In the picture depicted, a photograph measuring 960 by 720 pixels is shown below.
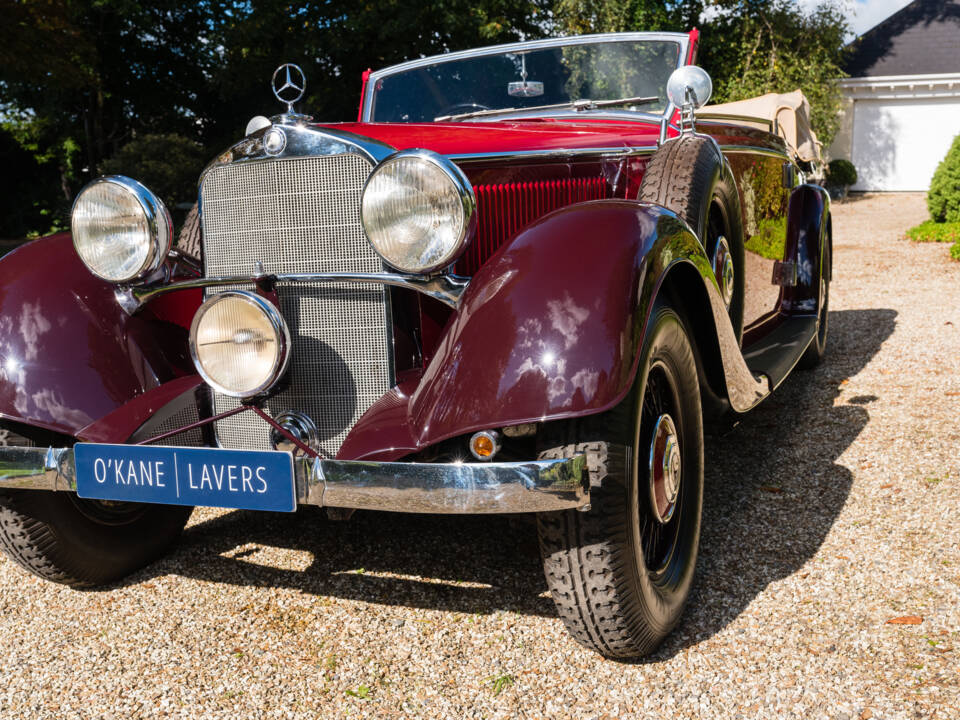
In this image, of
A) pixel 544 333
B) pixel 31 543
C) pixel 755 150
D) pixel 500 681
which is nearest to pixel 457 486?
pixel 544 333

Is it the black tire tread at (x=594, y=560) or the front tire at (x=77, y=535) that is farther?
the front tire at (x=77, y=535)

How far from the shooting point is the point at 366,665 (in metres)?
2.17

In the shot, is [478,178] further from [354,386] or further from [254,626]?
[254,626]

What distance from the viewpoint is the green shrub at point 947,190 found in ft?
35.0

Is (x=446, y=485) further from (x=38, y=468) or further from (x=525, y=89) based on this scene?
(x=525, y=89)

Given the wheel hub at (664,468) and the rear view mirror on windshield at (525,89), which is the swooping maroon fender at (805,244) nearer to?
Answer: the rear view mirror on windshield at (525,89)

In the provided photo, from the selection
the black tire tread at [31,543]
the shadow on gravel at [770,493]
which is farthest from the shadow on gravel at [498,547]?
the black tire tread at [31,543]

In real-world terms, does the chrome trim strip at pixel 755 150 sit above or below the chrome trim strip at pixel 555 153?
above

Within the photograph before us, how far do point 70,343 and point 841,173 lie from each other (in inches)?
753

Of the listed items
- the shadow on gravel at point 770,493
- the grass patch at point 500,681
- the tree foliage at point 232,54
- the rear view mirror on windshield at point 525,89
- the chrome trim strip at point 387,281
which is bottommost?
the grass patch at point 500,681

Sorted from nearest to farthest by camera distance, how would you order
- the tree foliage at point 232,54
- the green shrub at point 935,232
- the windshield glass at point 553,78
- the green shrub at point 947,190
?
the windshield glass at point 553,78, the green shrub at point 935,232, the green shrub at point 947,190, the tree foliage at point 232,54

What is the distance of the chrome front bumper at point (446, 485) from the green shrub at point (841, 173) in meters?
19.1

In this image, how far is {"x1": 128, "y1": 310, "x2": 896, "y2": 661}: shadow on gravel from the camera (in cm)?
249

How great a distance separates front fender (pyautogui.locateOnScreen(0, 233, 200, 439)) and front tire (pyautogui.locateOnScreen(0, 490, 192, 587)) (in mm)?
276
